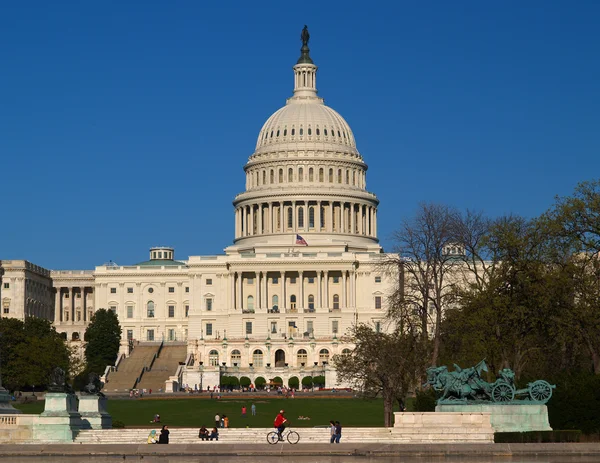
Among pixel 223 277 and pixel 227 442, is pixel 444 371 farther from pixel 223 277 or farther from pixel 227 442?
pixel 223 277

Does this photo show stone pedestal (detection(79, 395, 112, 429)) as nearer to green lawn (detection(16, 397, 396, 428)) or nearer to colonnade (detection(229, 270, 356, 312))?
green lawn (detection(16, 397, 396, 428))

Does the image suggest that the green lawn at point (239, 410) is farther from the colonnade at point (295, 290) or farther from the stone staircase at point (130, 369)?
the colonnade at point (295, 290)

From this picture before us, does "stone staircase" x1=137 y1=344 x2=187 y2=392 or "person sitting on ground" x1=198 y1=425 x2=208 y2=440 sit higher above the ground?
"stone staircase" x1=137 y1=344 x2=187 y2=392

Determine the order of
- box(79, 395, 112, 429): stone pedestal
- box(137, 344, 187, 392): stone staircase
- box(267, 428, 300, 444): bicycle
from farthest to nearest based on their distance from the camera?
box(137, 344, 187, 392): stone staircase, box(79, 395, 112, 429): stone pedestal, box(267, 428, 300, 444): bicycle

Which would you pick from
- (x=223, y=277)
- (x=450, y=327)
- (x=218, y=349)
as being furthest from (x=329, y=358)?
(x=450, y=327)

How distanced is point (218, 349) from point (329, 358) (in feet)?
41.4

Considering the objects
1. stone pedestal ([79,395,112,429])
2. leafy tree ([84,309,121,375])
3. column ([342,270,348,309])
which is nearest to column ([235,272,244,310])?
column ([342,270,348,309])

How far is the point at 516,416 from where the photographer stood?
195 feet

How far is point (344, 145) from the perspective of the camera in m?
182

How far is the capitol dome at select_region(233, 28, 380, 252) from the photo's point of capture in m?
178

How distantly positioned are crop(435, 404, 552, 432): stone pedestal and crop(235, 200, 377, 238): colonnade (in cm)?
11806

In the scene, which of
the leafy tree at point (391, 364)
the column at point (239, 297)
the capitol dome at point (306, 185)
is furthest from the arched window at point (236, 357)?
the leafy tree at point (391, 364)

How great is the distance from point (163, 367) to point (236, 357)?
9490 millimetres

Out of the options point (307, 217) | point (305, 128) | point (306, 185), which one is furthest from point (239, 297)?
point (305, 128)
